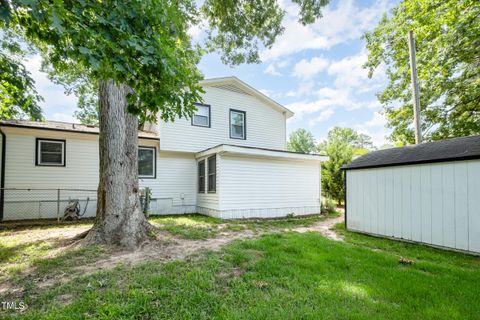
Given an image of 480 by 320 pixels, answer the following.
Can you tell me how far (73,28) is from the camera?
2.41 m

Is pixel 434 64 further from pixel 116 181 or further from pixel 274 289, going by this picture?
pixel 116 181

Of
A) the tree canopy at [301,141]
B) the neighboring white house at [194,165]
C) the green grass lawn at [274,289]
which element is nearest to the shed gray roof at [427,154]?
the green grass lawn at [274,289]

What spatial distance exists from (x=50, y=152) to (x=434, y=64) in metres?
16.7

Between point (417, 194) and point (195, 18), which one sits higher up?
point (195, 18)

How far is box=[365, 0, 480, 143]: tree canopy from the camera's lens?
812 centimetres

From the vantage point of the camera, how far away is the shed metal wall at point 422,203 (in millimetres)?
4598

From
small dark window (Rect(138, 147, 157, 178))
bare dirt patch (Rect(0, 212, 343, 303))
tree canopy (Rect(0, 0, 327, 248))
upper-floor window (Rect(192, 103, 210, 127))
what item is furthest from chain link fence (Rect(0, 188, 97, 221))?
upper-floor window (Rect(192, 103, 210, 127))

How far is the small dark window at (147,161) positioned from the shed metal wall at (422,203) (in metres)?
8.32

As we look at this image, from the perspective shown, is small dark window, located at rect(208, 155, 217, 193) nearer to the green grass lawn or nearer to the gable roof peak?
the gable roof peak

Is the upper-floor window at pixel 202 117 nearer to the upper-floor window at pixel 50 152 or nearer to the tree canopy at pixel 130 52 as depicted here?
the tree canopy at pixel 130 52

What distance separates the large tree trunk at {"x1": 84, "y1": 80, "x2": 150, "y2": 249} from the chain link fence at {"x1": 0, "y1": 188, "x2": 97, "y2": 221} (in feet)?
14.3

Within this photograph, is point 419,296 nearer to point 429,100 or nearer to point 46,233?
point 46,233

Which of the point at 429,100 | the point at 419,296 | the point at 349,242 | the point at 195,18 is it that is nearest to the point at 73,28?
the point at 419,296

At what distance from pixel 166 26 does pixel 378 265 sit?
200 inches
